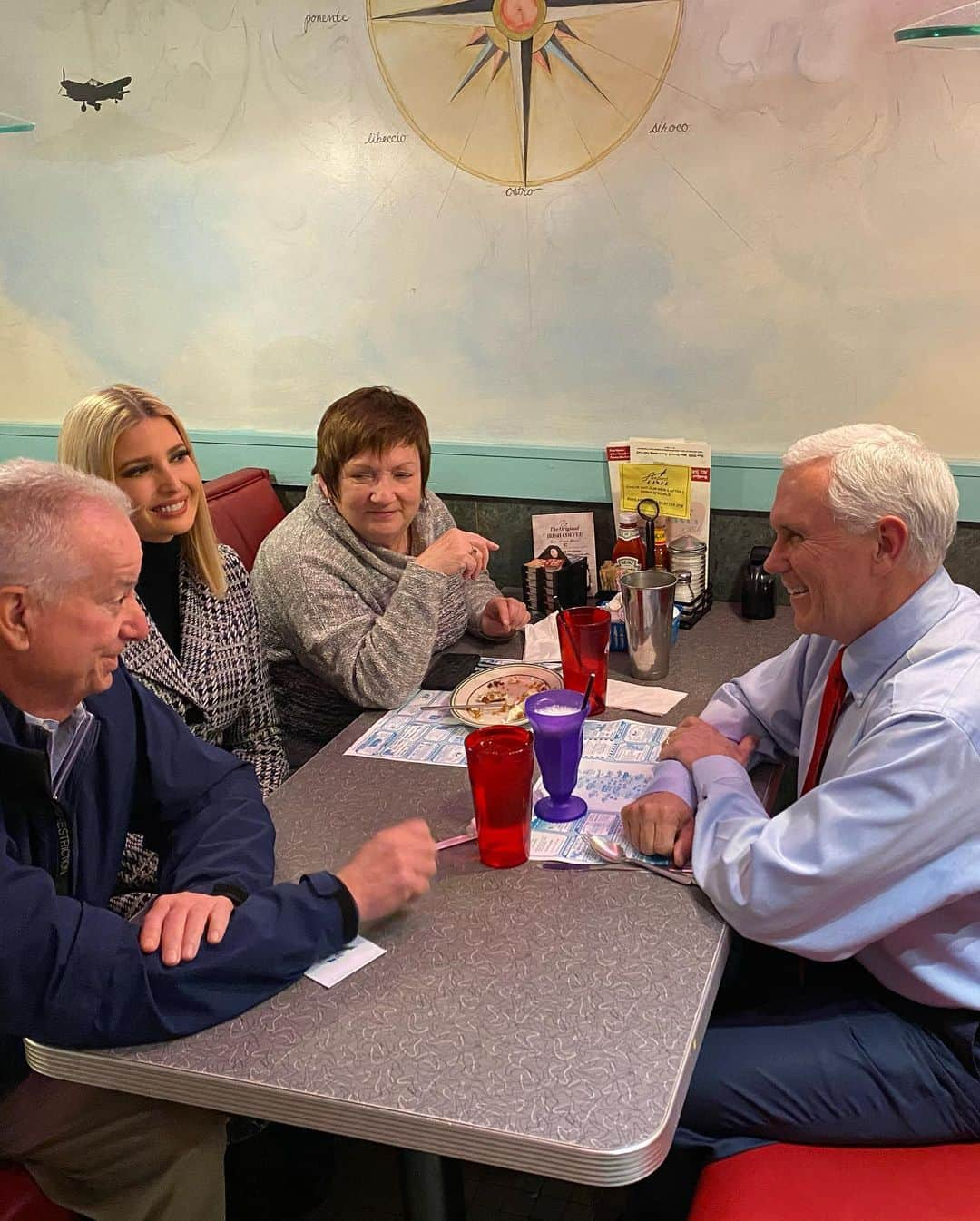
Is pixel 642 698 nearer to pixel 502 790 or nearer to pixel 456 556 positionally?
pixel 456 556

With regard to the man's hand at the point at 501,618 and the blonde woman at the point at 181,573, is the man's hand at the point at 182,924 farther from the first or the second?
the man's hand at the point at 501,618

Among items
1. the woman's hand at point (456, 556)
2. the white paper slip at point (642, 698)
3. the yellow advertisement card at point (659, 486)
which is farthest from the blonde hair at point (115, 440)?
the yellow advertisement card at point (659, 486)

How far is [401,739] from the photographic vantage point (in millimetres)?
1863

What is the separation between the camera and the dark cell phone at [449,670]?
2.09 metres

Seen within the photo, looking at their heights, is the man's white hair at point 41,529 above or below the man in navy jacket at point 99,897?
above

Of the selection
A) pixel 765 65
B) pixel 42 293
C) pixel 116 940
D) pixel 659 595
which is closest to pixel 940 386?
pixel 765 65

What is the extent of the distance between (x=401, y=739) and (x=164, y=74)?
209cm

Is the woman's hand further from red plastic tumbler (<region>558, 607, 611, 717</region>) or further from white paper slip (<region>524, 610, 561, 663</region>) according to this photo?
red plastic tumbler (<region>558, 607, 611, 717</region>)

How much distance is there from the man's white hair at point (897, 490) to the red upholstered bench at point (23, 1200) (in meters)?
1.31

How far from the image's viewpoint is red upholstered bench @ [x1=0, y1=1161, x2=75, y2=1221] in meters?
1.32

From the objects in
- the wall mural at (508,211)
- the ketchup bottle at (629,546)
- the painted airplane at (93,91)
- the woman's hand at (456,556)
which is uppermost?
the painted airplane at (93,91)

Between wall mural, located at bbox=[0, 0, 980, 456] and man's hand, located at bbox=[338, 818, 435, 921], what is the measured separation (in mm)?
1642

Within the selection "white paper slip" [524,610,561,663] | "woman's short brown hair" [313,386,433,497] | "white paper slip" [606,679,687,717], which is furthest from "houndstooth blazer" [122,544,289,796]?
"white paper slip" [606,679,687,717]

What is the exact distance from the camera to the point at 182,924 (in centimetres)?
126
